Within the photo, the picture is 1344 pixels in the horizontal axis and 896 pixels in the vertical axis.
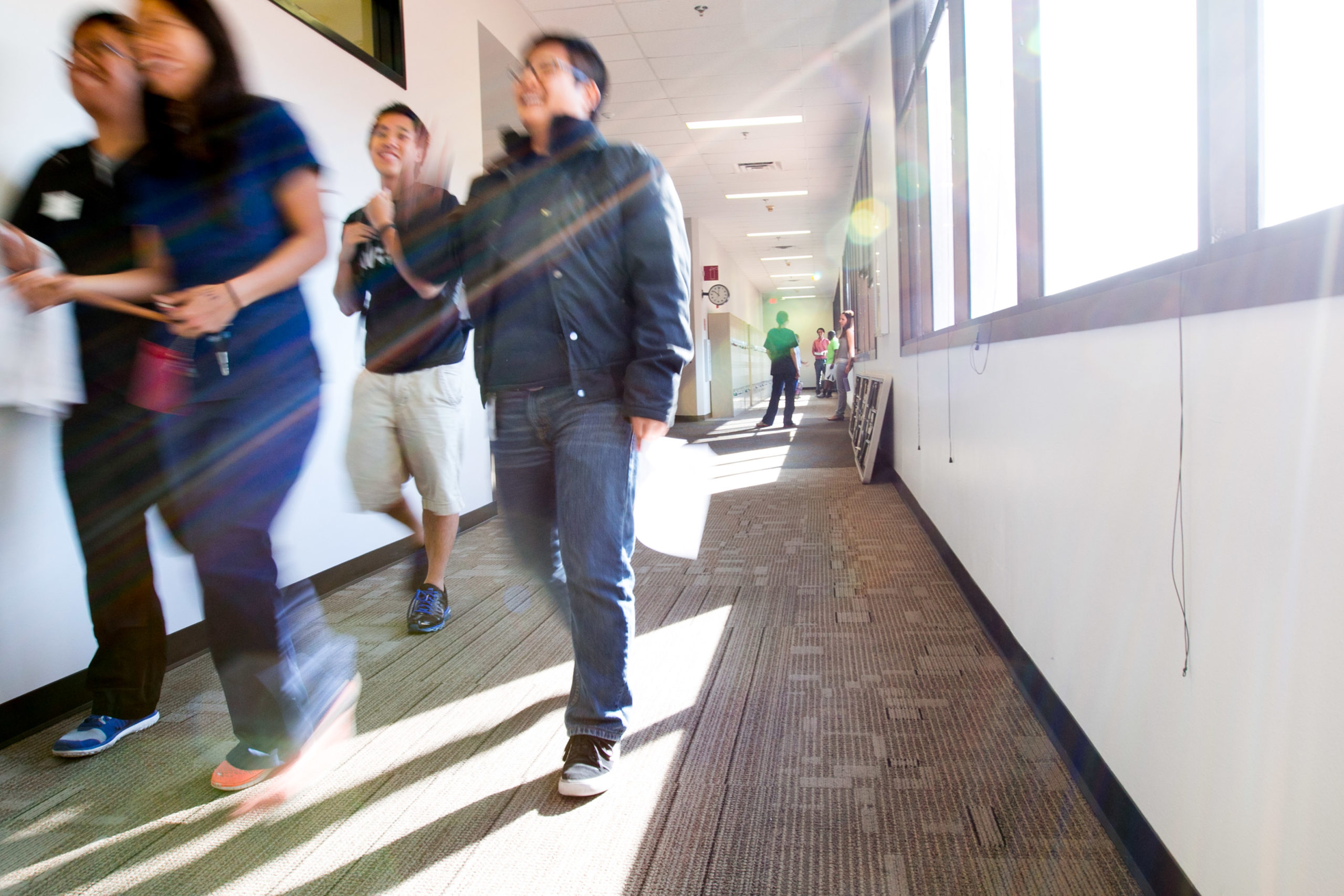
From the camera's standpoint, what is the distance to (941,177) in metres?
3.72

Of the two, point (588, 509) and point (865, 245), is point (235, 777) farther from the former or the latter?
point (865, 245)

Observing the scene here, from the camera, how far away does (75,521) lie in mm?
1677

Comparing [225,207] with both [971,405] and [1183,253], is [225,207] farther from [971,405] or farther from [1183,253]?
[971,405]

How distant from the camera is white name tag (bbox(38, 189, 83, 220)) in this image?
164 centimetres

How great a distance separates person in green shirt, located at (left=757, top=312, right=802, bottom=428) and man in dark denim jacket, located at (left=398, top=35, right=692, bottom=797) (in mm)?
7090

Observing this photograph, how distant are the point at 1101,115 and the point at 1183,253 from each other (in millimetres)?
630

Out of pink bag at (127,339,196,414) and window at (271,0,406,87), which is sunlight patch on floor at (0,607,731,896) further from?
window at (271,0,406,87)

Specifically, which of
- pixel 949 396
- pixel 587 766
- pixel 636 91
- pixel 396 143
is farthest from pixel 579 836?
pixel 636 91

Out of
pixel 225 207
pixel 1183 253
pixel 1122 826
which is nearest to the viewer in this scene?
pixel 1183 253

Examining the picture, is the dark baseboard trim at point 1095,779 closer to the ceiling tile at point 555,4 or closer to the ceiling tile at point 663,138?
the ceiling tile at point 555,4

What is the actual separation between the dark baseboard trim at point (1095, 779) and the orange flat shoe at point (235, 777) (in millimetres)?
1473

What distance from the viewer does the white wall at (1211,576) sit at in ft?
2.64

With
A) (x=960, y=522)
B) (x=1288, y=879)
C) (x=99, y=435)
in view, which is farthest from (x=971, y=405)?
(x=99, y=435)

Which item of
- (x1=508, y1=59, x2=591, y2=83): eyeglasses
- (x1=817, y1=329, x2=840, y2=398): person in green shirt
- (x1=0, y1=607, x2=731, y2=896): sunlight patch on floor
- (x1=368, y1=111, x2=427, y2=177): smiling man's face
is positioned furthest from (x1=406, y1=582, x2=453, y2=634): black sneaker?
(x1=817, y1=329, x2=840, y2=398): person in green shirt
